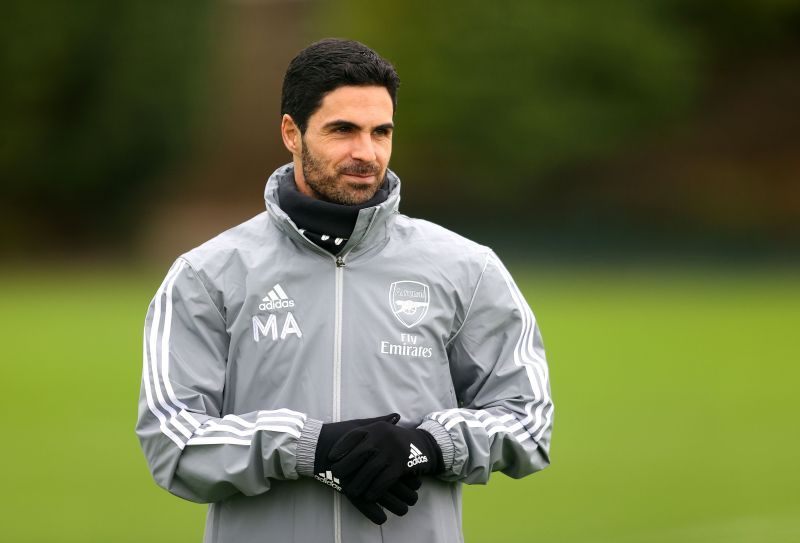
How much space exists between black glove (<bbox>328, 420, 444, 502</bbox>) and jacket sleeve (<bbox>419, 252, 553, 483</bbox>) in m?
0.13

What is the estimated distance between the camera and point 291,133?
11.5ft

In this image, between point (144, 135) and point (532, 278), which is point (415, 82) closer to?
point (144, 135)

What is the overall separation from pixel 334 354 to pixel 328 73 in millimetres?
704

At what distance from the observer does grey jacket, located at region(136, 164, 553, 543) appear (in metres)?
3.20

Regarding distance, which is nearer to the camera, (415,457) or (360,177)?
(415,457)

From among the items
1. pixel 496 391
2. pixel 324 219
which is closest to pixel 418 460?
pixel 496 391

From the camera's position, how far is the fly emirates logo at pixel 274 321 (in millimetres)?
3299

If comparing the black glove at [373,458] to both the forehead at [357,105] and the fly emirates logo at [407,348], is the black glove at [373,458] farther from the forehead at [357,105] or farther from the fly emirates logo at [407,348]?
the forehead at [357,105]

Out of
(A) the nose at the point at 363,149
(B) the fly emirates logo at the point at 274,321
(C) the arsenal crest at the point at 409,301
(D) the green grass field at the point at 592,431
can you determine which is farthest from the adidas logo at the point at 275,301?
(D) the green grass field at the point at 592,431

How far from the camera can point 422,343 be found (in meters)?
3.34

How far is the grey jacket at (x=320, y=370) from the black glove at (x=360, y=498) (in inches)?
1.1

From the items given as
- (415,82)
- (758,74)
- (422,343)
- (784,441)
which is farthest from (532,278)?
(422,343)

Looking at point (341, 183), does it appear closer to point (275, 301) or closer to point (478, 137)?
point (275, 301)

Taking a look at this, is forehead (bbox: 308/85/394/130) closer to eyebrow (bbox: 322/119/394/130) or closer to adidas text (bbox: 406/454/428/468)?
eyebrow (bbox: 322/119/394/130)
